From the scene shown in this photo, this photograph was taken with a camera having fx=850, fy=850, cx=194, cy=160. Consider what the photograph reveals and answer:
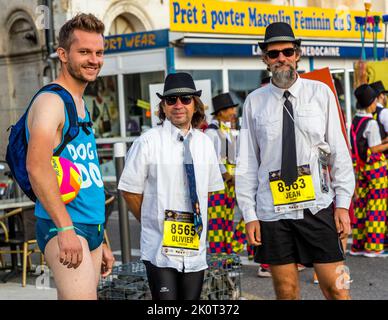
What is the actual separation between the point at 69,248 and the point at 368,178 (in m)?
6.72

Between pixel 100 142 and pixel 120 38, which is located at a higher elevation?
pixel 120 38

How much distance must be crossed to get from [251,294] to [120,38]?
858 cm

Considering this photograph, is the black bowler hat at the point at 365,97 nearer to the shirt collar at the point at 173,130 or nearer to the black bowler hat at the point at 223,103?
the black bowler hat at the point at 223,103

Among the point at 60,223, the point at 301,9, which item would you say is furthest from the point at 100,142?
the point at 60,223

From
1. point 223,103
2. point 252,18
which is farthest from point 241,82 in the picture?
point 223,103

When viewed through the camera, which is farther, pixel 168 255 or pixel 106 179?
pixel 106 179

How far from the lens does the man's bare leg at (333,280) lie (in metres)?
4.80

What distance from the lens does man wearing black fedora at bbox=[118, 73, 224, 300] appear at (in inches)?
189

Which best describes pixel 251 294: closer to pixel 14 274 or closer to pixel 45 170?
pixel 14 274

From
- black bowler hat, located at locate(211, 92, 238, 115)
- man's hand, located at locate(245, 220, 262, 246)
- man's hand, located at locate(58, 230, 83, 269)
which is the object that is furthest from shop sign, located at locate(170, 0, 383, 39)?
man's hand, located at locate(58, 230, 83, 269)

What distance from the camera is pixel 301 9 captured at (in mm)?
18250

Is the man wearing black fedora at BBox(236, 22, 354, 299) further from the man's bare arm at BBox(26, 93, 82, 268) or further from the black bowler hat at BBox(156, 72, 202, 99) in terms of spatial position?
the man's bare arm at BBox(26, 93, 82, 268)

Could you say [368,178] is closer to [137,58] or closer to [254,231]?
[254,231]

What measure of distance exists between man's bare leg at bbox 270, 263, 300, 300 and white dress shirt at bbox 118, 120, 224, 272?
423 millimetres
